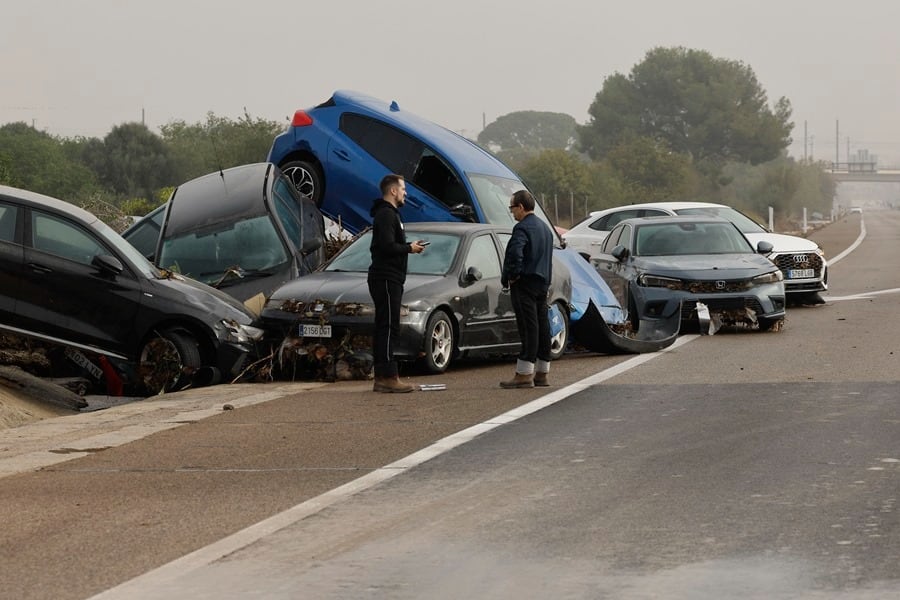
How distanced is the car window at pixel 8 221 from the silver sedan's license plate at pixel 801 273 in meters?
13.6

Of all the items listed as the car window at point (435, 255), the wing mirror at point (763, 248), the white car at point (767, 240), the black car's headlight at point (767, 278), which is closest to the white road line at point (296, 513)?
the car window at point (435, 255)

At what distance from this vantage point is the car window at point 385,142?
2119 cm

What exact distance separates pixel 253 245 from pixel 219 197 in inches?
44.2

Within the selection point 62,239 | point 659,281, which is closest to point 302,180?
point 659,281

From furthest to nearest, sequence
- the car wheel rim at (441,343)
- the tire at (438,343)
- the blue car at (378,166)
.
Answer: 1. the blue car at (378,166)
2. the car wheel rim at (441,343)
3. the tire at (438,343)

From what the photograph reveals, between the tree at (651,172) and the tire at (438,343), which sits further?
the tree at (651,172)

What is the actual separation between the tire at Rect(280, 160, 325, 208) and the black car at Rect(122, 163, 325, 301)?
191 cm

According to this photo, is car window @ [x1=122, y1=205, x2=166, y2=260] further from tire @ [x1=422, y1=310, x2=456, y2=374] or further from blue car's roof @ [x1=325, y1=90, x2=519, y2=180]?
tire @ [x1=422, y1=310, x2=456, y2=374]

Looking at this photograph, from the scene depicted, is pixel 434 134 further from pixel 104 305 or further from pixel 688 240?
pixel 104 305

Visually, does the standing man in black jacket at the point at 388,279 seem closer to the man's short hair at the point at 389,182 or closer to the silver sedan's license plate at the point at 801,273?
the man's short hair at the point at 389,182

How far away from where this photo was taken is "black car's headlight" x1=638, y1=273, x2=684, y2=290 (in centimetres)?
2036

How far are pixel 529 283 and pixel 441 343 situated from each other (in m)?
→ 1.70

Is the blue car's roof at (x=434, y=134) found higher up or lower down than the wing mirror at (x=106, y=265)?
higher up

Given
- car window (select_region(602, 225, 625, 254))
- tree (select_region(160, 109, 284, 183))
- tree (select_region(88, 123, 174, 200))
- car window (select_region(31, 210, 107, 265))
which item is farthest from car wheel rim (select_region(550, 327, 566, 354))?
tree (select_region(88, 123, 174, 200))
